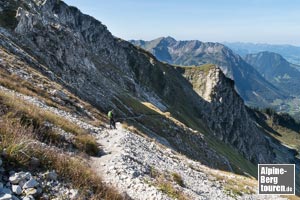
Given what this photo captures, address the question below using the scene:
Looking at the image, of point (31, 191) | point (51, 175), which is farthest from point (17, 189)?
point (51, 175)

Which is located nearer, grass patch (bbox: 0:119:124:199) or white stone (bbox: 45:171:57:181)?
grass patch (bbox: 0:119:124:199)

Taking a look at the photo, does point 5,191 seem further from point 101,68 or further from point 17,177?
point 101,68

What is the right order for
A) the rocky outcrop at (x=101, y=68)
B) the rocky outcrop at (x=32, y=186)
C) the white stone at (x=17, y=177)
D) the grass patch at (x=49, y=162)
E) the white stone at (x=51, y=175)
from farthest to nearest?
1. the rocky outcrop at (x=101, y=68)
2. the white stone at (x=51, y=175)
3. the grass patch at (x=49, y=162)
4. the white stone at (x=17, y=177)
5. the rocky outcrop at (x=32, y=186)

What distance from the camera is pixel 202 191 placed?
24.6m

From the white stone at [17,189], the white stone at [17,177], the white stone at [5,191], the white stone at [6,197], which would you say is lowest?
the white stone at [17,189]

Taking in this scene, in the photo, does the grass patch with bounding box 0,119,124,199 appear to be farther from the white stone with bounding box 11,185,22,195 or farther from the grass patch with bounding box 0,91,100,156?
the grass patch with bounding box 0,91,100,156

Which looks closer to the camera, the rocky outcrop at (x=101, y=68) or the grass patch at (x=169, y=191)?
the grass patch at (x=169, y=191)

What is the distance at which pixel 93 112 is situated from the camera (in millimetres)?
42656

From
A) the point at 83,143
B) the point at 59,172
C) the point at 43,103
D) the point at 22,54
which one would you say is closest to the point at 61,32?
the point at 22,54

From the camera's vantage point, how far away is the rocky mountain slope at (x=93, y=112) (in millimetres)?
16750

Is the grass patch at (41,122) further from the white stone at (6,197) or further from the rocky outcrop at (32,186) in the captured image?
the white stone at (6,197)

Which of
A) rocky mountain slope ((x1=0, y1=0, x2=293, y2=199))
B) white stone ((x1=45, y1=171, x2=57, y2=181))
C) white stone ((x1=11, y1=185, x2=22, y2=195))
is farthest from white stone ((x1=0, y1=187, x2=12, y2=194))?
white stone ((x1=45, y1=171, x2=57, y2=181))

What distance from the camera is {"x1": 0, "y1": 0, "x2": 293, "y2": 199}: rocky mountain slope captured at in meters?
16.8

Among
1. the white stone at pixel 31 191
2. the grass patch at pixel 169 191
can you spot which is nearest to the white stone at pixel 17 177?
the white stone at pixel 31 191
